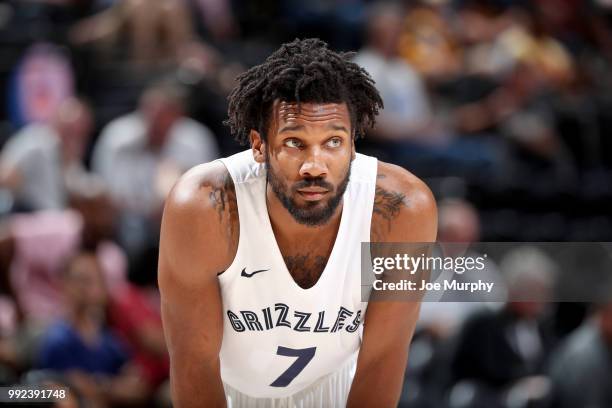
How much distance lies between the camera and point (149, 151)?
7773 millimetres

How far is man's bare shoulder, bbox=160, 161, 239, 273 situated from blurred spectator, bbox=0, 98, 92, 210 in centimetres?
356

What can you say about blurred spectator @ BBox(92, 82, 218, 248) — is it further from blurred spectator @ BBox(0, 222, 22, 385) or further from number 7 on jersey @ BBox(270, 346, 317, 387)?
number 7 on jersey @ BBox(270, 346, 317, 387)

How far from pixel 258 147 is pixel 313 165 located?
33cm

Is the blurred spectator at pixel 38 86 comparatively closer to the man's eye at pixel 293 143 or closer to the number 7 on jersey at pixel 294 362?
the number 7 on jersey at pixel 294 362

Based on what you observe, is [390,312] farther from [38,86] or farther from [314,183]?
[38,86]

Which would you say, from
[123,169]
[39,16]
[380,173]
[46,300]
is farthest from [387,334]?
[39,16]

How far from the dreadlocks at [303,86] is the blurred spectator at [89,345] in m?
2.39

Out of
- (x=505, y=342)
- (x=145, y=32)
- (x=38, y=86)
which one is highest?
(x=145, y=32)

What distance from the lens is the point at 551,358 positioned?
251 inches

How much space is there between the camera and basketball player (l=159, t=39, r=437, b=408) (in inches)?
146

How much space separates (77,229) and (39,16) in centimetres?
253

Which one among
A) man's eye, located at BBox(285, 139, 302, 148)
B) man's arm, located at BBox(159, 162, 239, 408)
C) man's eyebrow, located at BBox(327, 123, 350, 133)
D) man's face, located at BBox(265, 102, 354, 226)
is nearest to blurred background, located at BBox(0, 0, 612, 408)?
man's arm, located at BBox(159, 162, 239, 408)

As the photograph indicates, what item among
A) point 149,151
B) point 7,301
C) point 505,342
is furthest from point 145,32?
point 505,342

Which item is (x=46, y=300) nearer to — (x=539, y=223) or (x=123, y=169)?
(x=123, y=169)
